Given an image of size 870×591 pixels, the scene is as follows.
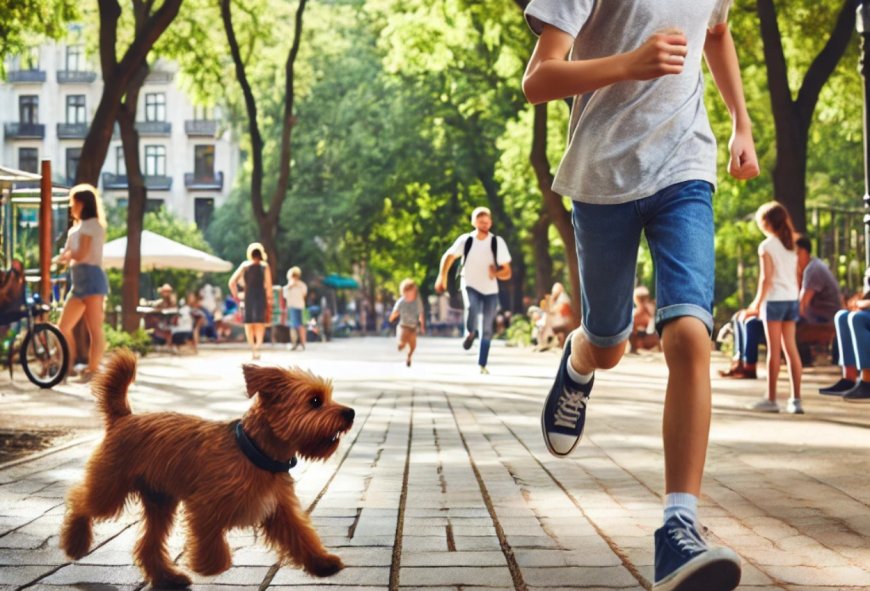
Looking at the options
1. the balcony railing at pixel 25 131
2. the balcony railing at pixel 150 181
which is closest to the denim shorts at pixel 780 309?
the balcony railing at pixel 150 181

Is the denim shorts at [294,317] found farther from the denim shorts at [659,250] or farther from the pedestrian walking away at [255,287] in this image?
the denim shorts at [659,250]

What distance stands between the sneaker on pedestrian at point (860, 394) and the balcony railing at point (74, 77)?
78.9 meters

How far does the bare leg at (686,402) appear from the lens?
4234 mm

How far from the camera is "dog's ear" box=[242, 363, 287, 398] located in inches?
154

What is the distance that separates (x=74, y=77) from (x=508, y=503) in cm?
8488

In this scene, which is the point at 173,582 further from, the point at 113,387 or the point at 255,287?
the point at 255,287

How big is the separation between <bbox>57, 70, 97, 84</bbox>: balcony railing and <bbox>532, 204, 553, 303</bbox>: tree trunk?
174 feet

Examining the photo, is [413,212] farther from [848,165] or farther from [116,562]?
[116,562]

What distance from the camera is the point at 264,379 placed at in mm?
3916

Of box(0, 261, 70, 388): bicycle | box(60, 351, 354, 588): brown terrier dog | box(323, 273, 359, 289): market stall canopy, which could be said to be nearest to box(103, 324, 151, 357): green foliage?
box(0, 261, 70, 388): bicycle

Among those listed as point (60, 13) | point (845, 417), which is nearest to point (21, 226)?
point (60, 13)

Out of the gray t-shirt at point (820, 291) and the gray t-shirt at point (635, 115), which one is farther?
the gray t-shirt at point (820, 291)

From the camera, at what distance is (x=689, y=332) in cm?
428

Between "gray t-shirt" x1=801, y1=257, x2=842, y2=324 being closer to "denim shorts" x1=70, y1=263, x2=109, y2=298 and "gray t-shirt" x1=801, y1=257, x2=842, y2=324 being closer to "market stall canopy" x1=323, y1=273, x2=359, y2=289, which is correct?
"denim shorts" x1=70, y1=263, x2=109, y2=298
